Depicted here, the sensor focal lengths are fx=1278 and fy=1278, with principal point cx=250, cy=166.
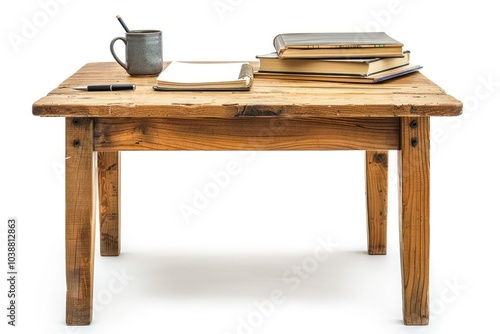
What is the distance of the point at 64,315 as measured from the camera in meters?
3.50

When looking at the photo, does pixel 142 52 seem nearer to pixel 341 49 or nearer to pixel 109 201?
pixel 109 201

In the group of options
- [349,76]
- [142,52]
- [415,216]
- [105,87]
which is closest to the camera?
[415,216]

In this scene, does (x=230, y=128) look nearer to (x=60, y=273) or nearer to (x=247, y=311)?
(x=247, y=311)

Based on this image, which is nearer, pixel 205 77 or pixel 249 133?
pixel 249 133

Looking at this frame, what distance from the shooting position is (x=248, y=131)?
3.33 metres

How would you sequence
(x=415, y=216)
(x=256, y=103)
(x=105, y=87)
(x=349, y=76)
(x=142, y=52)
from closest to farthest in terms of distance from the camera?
(x=256, y=103)
(x=415, y=216)
(x=105, y=87)
(x=349, y=76)
(x=142, y=52)

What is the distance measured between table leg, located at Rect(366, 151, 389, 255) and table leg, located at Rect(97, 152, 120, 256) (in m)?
0.79

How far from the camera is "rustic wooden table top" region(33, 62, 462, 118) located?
327 cm

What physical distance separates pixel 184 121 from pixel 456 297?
951mm

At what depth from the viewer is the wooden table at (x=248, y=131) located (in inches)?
129

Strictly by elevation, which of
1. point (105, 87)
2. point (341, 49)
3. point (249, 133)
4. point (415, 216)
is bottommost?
point (415, 216)

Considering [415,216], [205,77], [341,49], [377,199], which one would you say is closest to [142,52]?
[205,77]

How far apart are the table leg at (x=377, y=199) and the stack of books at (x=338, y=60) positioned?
349 millimetres

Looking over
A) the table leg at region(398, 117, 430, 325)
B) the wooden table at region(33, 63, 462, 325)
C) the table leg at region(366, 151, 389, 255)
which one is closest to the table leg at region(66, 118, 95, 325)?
the wooden table at region(33, 63, 462, 325)
